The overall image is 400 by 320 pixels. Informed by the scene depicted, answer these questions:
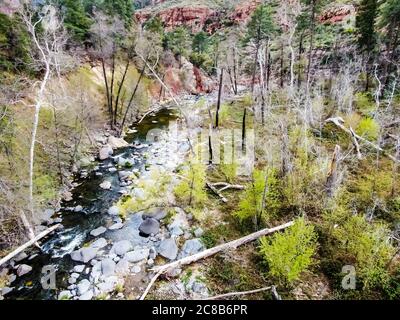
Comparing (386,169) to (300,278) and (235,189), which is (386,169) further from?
(300,278)

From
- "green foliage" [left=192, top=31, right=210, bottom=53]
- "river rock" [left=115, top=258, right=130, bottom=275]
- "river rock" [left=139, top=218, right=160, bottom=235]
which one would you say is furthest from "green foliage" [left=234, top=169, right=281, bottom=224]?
"green foliage" [left=192, top=31, right=210, bottom=53]

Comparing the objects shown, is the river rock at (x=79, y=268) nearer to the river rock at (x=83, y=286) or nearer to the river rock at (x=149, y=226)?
the river rock at (x=83, y=286)

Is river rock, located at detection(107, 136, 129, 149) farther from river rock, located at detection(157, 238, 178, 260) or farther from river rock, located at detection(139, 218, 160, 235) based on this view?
river rock, located at detection(157, 238, 178, 260)

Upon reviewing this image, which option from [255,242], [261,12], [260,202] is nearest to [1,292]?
[255,242]

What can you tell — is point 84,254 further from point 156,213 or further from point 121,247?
point 156,213

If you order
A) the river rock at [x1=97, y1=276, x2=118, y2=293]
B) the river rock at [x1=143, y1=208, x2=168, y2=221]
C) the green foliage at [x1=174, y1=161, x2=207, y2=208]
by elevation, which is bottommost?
the river rock at [x1=97, y1=276, x2=118, y2=293]

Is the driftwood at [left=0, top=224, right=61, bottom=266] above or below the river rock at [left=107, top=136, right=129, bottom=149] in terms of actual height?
below
